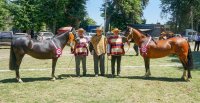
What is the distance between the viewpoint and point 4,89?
38.2 ft

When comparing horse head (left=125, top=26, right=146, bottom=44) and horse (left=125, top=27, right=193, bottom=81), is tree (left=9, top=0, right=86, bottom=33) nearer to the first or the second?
horse head (left=125, top=26, right=146, bottom=44)

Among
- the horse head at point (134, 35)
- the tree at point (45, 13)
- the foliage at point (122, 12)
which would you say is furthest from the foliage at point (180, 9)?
the horse head at point (134, 35)

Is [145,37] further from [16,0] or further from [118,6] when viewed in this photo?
[118,6]

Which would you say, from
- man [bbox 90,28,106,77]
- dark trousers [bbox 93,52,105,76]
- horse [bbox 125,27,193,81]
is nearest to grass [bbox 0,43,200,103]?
dark trousers [bbox 93,52,105,76]

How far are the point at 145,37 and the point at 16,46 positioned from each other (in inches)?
202

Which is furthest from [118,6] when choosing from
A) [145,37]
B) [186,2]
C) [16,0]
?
[145,37]

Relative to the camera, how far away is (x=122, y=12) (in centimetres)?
7125

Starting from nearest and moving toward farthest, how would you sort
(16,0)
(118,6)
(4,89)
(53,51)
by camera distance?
(4,89) → (53,51) → (16,0) → (118,6)

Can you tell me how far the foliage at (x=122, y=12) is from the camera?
6969 centimetres

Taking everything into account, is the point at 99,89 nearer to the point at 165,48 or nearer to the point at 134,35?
the point at 165,48

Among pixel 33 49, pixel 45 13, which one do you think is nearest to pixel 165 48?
pixel 33 49

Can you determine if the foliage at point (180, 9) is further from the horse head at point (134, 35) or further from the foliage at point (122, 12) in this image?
the horse head at point (134, 35)

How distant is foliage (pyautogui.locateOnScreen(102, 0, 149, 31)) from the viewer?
229 ft

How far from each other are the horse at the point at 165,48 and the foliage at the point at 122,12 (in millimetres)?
54985
